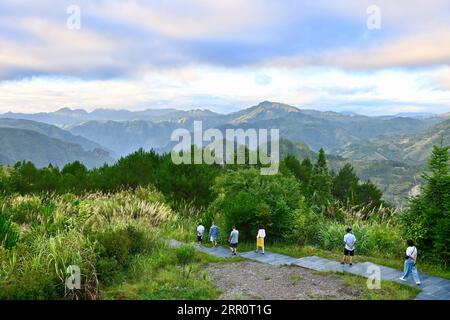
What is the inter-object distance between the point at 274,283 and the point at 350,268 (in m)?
2.76

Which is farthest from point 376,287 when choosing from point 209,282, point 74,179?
point 74,179

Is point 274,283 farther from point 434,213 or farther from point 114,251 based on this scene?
point 434,213

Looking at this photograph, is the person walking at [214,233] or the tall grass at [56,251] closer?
the tall grass at [56,251]

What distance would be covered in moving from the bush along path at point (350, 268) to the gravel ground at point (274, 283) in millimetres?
610

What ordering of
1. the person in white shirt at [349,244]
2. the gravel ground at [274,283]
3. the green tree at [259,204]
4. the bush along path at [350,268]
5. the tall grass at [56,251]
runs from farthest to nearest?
the green tree at [259,204], the person in white shirt at [349,244], the bush along path at [350,268], the gravel ground at [274,283], the tall grass at [56,251]

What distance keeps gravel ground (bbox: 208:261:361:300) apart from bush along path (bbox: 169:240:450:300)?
24.0 inches

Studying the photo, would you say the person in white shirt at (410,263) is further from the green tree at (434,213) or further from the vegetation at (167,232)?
the green tree at (434,213)

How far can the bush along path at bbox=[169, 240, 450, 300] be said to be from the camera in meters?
9.49

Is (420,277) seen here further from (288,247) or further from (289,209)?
(289,209)

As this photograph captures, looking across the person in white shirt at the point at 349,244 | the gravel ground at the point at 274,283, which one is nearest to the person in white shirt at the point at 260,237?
the gravel ground at the point at 274,283

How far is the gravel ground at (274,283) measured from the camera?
29.8 feet
